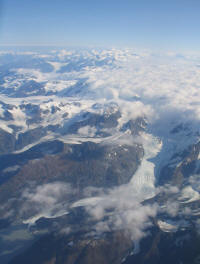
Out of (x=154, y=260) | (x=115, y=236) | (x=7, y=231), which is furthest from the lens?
(x=7, y=231)

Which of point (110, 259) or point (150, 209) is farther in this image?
point (150, 209)

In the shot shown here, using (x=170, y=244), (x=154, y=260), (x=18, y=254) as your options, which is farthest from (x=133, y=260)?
(x=18, y=254)

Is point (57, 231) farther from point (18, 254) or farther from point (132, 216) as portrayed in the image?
point (132, 216)

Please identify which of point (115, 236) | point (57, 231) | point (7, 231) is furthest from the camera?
point (7, 231)

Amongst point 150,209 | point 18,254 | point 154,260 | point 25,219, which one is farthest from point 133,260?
point 25,219

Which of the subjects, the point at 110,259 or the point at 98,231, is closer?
the point at 110,259

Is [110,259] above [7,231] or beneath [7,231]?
above

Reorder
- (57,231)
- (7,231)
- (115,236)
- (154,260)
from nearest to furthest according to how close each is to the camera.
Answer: (154,260), (115,236), (57,231), (7,231)

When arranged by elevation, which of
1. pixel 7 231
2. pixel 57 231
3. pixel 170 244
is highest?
pixel 170 244

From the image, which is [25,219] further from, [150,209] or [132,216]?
[150,209]
